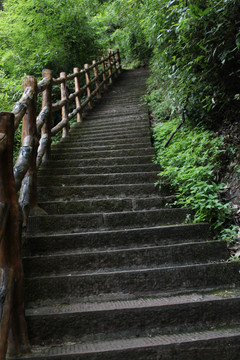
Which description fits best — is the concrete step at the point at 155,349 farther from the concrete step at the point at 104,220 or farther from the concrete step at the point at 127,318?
the concrete step at the point at 104,220

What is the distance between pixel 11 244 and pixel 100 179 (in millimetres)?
2199

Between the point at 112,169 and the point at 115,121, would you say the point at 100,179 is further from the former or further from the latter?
the point at 115,121

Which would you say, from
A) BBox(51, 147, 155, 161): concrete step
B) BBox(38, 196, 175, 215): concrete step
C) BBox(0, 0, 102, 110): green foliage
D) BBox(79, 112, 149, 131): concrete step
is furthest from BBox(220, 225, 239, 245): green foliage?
BBox(0, 0, 102, 110): green foliage

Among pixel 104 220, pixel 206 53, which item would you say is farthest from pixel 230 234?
pixel 206 53

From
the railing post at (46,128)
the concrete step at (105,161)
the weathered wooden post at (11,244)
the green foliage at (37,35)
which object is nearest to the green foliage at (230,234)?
the weathered wooden post at (11,244)

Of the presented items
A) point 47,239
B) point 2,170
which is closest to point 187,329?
point 47,239

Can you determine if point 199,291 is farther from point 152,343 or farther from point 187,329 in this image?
point 152,343

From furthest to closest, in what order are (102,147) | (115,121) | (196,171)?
1. (115,121)
2. (102,147)
3. (196,171)

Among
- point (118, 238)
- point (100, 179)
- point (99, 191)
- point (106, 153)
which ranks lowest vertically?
point (118, 238)

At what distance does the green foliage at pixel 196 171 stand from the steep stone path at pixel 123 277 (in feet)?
0.51

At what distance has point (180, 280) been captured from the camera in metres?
2.46

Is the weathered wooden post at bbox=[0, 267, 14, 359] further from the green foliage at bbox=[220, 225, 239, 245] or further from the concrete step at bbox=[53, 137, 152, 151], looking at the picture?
the concrete step at bbox=[53, 137, 152, 151]

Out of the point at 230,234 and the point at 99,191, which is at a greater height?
the point at 99,191

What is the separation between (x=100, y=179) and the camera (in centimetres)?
406
